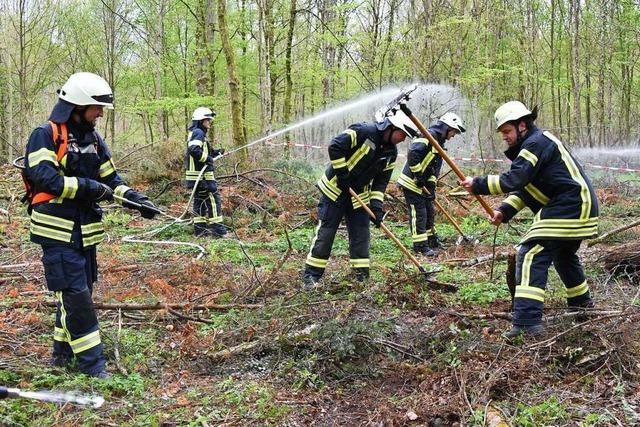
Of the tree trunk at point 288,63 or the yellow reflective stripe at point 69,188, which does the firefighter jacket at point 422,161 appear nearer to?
the yellow reflective stripe at point 69,188

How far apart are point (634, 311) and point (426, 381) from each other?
1779 mm

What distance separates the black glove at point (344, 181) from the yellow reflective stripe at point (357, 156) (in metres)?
A: 0.11

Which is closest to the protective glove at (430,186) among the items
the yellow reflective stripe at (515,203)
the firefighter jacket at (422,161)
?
the firefighter jacket at (422,161)

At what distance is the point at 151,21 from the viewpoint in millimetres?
19812

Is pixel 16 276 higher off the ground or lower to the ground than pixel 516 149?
lower

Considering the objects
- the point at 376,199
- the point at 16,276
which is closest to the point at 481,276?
the point at 376,199

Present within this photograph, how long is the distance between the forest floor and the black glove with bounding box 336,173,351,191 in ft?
3.30

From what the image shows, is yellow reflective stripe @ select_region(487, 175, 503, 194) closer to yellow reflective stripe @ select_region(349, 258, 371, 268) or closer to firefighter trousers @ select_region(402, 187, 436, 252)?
yellow reflective stripe @ select_region(349, 258, 371, 268)

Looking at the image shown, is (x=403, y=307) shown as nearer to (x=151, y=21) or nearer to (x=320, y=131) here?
(x=151, y=21)

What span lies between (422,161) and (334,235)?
98.4 inches

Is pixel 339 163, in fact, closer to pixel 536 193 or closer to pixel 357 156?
pixel 357 156

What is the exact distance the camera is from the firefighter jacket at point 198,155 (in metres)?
9.17

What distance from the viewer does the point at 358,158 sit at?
19.6 ft

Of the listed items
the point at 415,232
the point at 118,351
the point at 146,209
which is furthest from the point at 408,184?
the point at 118,351
